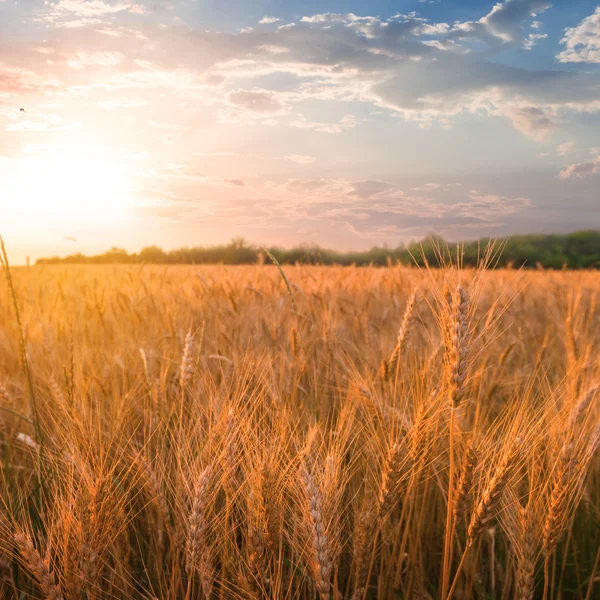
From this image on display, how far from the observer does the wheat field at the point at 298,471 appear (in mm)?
1022

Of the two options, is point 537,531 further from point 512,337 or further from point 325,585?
point 512,337

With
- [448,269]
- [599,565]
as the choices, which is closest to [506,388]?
[599,565]

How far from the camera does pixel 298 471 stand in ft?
3.31

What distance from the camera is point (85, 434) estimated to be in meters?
1.23

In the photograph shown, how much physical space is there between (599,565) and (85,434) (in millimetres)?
1584

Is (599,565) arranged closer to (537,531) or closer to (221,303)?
(537,531)

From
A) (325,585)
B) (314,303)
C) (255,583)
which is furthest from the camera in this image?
(314,303)

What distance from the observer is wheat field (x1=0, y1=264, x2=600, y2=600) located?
40.3 inches

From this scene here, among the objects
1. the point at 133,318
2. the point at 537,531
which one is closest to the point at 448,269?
the point at 537,531

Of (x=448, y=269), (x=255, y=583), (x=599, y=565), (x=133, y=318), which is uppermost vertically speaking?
(x=448, y=269)

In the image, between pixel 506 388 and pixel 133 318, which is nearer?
pixel 506 388

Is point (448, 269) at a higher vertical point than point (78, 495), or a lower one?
higher

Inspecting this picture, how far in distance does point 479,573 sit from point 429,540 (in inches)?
6.6

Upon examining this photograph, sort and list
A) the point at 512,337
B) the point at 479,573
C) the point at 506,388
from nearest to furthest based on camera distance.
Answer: the point at 479,573
the point at 506,388
the point at 512,337
